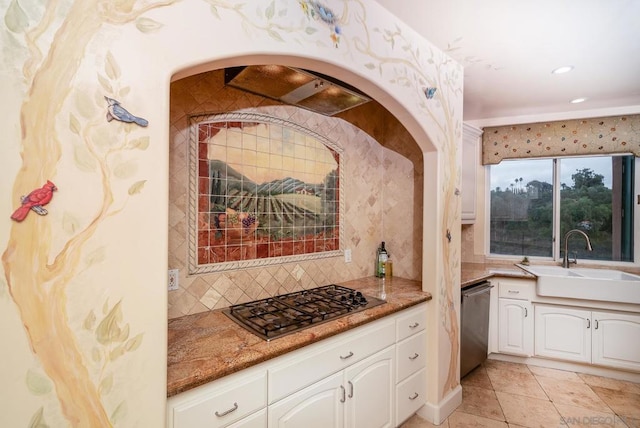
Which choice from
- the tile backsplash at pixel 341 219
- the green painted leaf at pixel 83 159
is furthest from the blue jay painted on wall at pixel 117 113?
the tile backsplash at pixel 341 219

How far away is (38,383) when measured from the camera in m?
0.76

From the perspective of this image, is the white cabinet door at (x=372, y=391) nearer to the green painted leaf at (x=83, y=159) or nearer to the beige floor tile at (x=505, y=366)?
the green painted leaf at (x=83, y=159)

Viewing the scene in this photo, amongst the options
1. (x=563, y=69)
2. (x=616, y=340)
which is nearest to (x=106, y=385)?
(x=563, y=69)

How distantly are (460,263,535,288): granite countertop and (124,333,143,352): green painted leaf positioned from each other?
7.93 ft

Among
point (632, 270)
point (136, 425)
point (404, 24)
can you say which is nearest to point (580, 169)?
point (632, 270)

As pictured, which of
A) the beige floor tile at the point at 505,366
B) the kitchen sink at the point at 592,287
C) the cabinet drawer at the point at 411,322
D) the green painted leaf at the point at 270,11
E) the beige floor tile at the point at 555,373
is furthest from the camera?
the beige floor tile at the point at 505,366

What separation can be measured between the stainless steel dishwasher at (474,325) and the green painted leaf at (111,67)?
8.91 ft

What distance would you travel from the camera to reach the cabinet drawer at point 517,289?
310cm

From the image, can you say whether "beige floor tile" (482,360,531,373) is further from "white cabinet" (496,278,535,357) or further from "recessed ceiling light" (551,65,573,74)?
"recessed ceiling light" (551,65,573,74)

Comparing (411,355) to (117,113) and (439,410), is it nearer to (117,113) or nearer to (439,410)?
(439,410)

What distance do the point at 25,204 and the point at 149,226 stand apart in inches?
10.8

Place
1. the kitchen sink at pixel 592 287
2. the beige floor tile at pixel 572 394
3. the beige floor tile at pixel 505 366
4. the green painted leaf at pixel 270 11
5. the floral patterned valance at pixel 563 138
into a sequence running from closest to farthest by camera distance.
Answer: the green painted leaf at pixel 270 11
the beige floor tile at pixel 572 394
the kitchen sink at pixel 592 287
the beige floor tile at pixel 505 366
the floral patterned valance at pixel 563 138

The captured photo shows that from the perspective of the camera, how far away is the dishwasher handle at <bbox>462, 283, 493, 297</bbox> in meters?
2.69

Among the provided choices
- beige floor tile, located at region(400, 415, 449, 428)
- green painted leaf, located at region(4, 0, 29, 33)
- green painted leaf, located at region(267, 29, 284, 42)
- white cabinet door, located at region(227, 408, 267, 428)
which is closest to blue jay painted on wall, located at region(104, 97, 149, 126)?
green painted leaf, located at region(4, 0, 29, 33)
